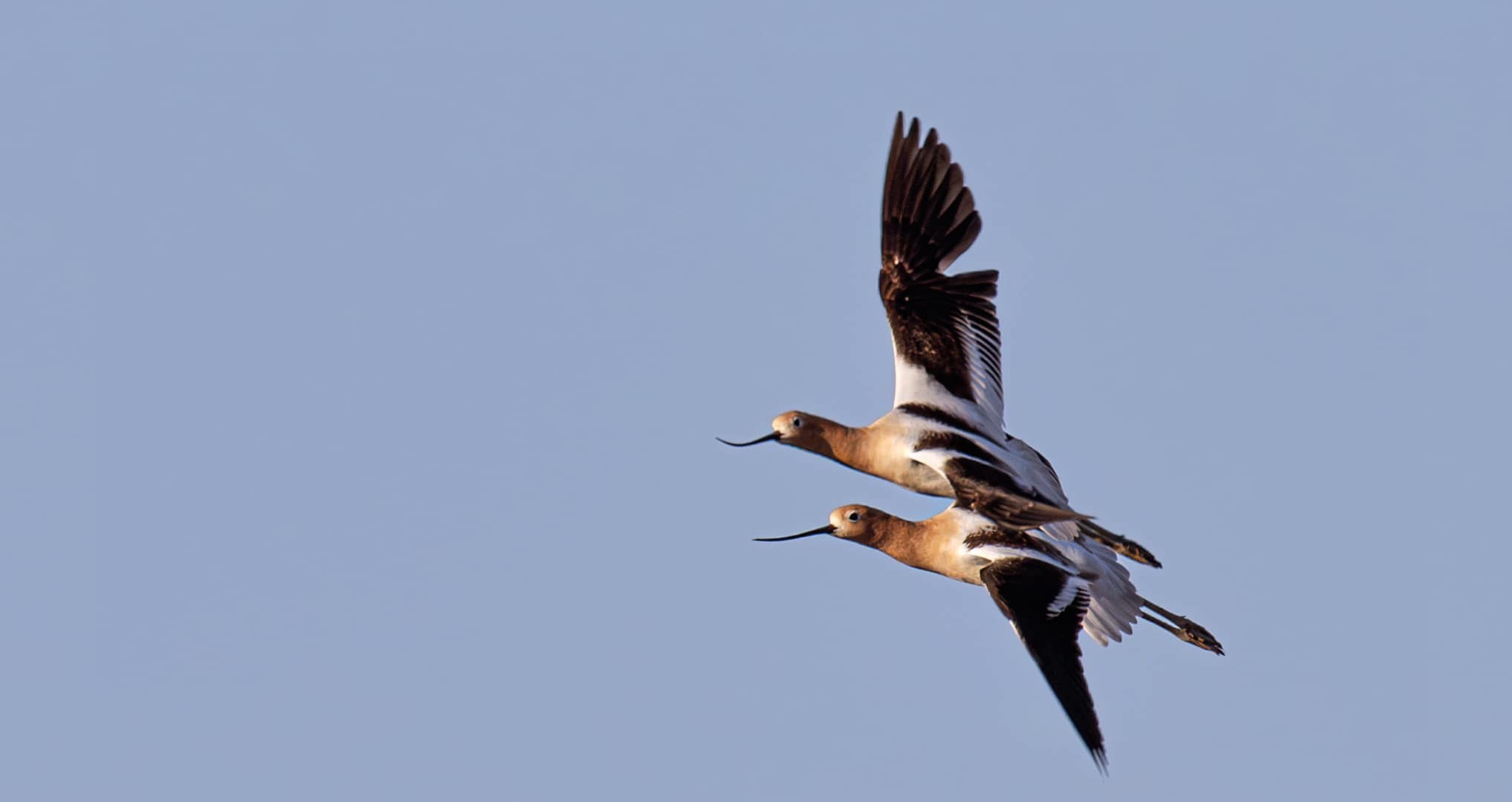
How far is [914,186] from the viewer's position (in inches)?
957

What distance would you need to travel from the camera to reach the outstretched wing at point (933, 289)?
78.1 feet

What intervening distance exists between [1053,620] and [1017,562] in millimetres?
997

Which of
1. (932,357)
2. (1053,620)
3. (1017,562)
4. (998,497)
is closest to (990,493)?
(998,497)

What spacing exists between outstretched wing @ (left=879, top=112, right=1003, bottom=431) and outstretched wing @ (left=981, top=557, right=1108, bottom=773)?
1.86 m

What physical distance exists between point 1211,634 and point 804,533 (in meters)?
4.38

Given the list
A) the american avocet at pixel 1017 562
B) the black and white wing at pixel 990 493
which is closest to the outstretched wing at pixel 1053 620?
the american avocet at pixel 1017 562

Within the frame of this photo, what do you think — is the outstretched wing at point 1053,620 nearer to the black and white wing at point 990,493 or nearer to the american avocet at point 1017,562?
the american avocet at point 1017,562

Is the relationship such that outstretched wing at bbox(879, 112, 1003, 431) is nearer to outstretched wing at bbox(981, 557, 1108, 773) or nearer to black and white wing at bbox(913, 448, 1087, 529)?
black and white wing at bbox(913, 448, 1087, 529)

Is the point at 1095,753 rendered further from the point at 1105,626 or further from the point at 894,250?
the point at 894,250

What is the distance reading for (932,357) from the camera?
2388 centimetres

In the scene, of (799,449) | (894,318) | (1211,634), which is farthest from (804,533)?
(1211,634)

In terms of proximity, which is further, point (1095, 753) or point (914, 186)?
point (914, 186)

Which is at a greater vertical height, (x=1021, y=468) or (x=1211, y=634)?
(x=1021, y=468)

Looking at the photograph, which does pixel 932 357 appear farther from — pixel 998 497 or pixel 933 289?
pixel 998 497
